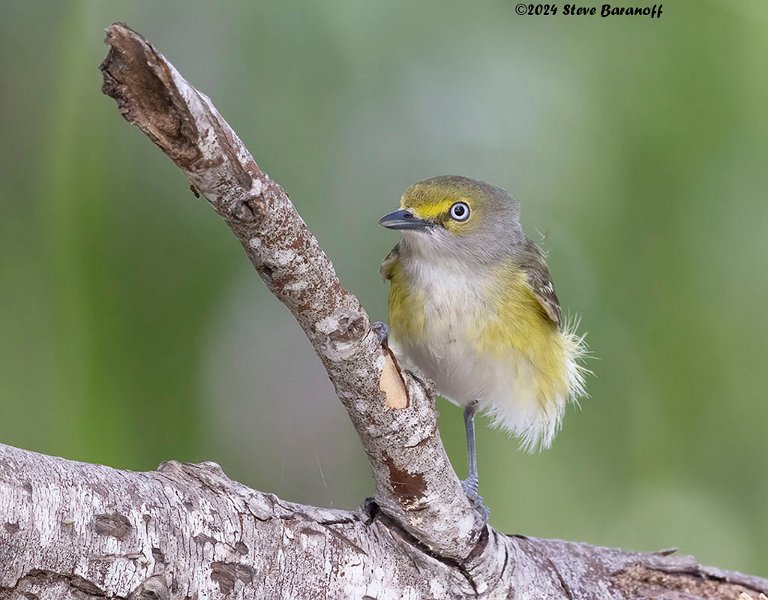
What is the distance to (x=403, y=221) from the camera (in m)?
3.02

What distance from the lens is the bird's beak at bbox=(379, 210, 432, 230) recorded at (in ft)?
9.76

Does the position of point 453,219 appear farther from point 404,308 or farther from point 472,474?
point 472,474

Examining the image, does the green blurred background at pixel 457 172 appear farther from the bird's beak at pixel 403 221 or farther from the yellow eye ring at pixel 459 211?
the bird's beak at pixel 403 221

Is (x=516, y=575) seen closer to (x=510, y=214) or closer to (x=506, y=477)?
(x=510, y=214)

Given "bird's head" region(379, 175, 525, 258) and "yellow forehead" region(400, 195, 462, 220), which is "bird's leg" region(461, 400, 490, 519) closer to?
"bird's head" region(379, 175, 525, 258)

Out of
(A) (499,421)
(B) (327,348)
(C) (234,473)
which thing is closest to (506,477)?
(A) (499,421)

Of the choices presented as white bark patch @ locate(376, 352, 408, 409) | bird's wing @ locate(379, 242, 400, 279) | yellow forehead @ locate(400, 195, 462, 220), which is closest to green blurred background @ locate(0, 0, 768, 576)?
bird's wing @ locate(379, 242, 400, 279)

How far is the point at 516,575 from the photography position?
8.61ft

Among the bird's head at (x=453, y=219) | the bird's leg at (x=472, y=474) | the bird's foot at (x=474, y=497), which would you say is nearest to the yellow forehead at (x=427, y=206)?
the bird's head at (x=453, y=219)

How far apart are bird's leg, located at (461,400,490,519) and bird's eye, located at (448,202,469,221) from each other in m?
0.75

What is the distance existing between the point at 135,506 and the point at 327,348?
0.57 metres

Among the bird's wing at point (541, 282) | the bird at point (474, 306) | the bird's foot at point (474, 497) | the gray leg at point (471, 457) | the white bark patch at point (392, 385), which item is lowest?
the white bark patch at point (392, 385)

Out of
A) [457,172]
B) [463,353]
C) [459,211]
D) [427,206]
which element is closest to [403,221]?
[427,206]

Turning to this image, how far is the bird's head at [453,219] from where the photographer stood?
122 inches
